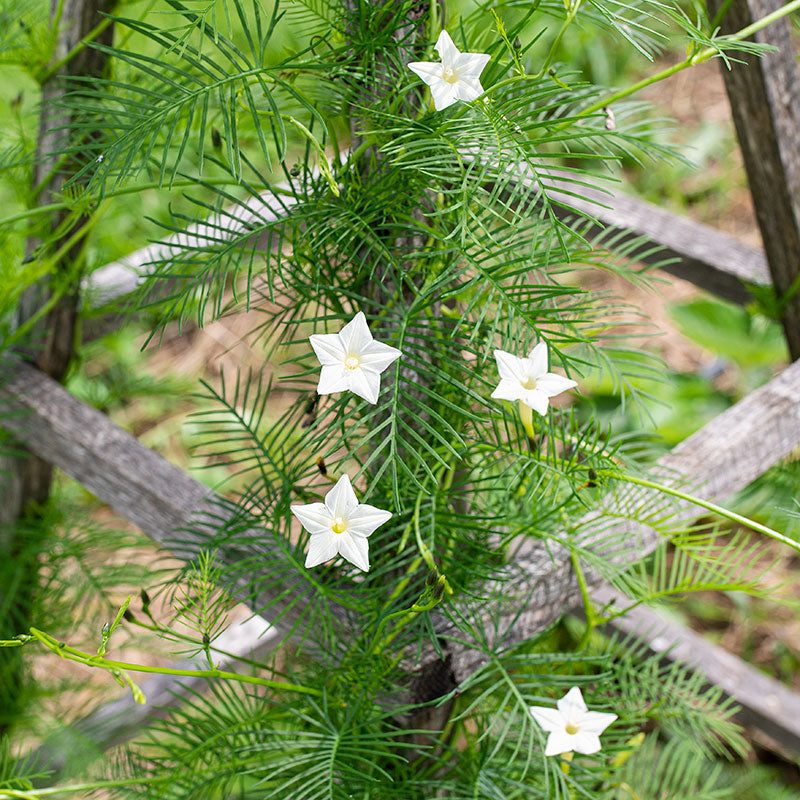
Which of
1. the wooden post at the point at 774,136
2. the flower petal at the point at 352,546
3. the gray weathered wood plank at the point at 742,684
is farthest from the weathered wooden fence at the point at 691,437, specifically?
the gray weathered wood plank at the point at 742,684

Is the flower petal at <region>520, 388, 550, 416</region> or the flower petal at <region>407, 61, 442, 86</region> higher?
the flower petal at <region>407, 61, 442, 86</region>

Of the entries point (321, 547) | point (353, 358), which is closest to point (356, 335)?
point (353, 358)

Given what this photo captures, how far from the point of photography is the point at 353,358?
0.44 metres

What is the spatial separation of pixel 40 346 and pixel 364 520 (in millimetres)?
546

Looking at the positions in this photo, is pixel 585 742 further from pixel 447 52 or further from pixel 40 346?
pixel 40 346

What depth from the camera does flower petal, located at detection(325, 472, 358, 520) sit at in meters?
0.44

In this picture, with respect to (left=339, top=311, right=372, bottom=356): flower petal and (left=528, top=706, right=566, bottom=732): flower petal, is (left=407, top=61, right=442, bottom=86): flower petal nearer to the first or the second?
(left=339, top=311, right=372, bottom=356): flower petal

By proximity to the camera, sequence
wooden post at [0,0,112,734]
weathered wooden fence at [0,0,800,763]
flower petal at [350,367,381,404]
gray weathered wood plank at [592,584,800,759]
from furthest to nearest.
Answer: gray weathered wood plank at [592,584,800,759]
wooden post at [0,0,112,734]
weathered wooden fence at [0,0,800,763]
flower petal at [350,367,381,404]

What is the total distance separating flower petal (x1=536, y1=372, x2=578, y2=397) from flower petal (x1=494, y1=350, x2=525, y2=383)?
0.01 meters

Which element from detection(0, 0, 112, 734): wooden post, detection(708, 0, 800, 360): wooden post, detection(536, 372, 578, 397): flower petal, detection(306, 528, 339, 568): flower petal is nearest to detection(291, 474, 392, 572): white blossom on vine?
detection(306, 528, 339, 568): flower petal

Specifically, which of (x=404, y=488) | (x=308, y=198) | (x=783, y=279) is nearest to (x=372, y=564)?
(x=404, y=488)

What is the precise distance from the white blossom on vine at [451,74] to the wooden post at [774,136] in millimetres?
493

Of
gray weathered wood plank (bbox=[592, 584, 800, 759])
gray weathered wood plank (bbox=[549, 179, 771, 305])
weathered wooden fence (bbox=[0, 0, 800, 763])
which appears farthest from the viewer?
gray weathered wood plank (bbox=[592, 584, 800, 759])

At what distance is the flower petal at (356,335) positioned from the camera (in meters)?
0.43
